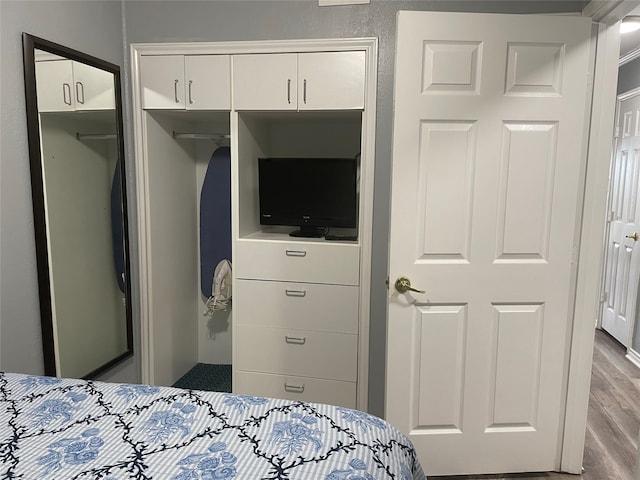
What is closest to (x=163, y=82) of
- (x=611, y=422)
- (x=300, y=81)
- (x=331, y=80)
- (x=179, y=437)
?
(x=300, y=81)

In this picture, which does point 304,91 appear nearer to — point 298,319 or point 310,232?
point 310,232

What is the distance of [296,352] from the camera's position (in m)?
2.42

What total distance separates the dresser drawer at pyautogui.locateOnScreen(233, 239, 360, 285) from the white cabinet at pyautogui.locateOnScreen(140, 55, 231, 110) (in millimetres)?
730

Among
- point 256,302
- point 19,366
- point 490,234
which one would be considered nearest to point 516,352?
point 490,234

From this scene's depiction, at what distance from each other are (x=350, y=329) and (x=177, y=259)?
1.15 m

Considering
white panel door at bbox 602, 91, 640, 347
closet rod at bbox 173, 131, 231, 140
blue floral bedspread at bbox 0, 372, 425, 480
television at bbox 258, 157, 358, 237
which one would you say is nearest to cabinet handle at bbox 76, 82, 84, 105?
closet rod at bbox 173, 131, 231, 140

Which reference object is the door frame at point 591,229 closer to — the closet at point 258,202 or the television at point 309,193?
the closet at point 258,202

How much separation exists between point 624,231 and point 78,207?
4.06 m

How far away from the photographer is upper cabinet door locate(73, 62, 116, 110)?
2.07 meters

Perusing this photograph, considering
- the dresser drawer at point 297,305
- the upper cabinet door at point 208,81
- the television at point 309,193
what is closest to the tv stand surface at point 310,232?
the television at point 309,193

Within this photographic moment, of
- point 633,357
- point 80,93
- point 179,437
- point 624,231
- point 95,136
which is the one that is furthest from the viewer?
A: point 624,231

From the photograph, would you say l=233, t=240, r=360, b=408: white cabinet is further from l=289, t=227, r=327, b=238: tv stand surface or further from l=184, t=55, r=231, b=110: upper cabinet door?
l=184, t=55, r=231, b=110: upper cabinet door

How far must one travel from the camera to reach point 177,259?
110 inches

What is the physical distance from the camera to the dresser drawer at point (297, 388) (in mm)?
2414
